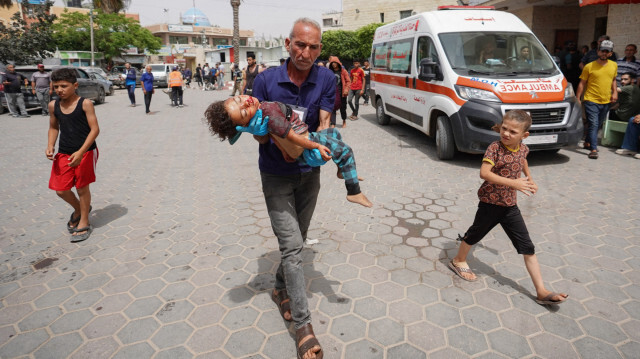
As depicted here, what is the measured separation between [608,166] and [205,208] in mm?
6505

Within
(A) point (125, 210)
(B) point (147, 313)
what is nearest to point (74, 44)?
(A) point (125, 210)

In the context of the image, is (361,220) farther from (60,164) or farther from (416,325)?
(60,164)

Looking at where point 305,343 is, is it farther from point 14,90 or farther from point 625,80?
point 14,90

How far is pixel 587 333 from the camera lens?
8.67 feet

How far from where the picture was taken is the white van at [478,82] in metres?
6.27

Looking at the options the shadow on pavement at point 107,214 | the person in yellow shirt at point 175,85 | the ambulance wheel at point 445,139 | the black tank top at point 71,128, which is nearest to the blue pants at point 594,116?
the ambulance wheel at point 445,139

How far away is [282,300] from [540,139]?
526 cm

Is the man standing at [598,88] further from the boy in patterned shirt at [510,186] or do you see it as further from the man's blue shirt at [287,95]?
the man's blue shirt at [287,95]

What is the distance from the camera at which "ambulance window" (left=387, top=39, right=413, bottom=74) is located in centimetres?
836

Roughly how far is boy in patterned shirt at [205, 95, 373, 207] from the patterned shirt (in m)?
1.18

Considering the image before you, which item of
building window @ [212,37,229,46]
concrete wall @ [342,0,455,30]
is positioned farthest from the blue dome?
concrete wall @ [342,0,455,30]

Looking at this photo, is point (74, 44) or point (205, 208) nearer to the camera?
point (205, 208)

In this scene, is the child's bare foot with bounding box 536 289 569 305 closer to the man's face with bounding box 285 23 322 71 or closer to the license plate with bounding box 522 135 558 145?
the man's face with bounding box 285 23 322 71

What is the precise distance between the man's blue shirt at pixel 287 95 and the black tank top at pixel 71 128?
2.63 meters
